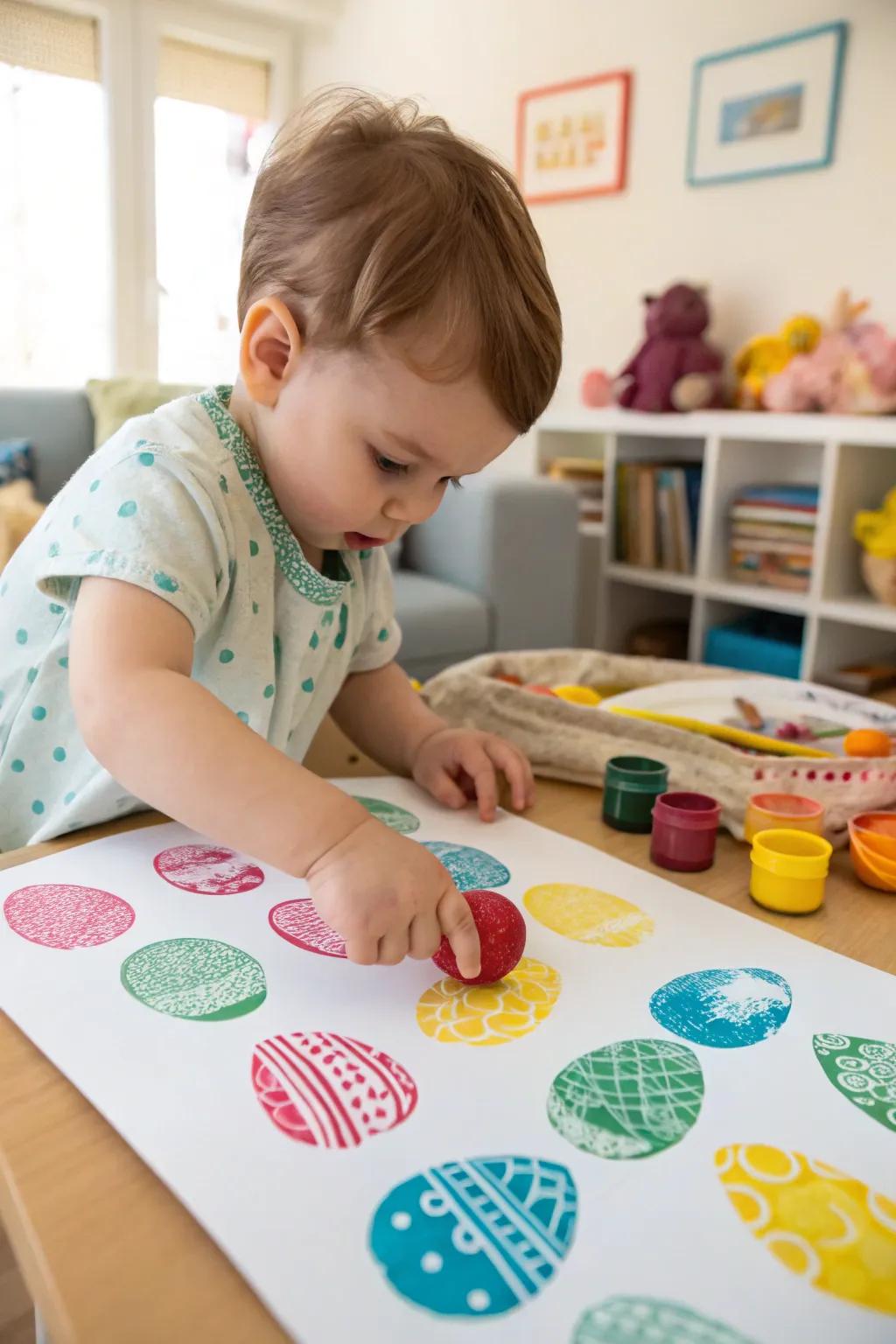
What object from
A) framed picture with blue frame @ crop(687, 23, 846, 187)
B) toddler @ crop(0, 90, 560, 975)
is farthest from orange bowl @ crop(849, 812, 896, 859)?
framed picture with blue frame @ crop(687, 23, 846, 187)

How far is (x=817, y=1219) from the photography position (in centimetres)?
34

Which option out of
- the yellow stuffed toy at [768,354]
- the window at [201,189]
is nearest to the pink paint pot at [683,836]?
the yellow stuffed toy at [768,354]

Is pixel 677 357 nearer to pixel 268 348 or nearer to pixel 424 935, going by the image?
pixel 268 348

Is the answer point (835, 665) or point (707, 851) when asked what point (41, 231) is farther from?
point (707, 851)

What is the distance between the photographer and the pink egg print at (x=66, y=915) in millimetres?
502

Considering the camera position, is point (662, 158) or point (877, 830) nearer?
point (877, 830)

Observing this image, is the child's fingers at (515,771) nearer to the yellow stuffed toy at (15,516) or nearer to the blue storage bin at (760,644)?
the yellow stuffed toy at (15,516)

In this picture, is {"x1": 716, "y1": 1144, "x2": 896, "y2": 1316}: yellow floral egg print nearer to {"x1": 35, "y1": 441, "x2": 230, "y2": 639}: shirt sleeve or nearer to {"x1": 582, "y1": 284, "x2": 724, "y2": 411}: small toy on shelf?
{"x1": 35, "y1": 441, "x2": 230, "y2": 639}: shirt sleeve

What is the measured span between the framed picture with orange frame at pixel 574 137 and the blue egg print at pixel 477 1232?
2.85 m

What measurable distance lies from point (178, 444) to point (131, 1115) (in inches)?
15.9

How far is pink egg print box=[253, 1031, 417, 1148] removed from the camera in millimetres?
375

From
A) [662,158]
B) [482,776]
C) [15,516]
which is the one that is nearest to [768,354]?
[662,158]

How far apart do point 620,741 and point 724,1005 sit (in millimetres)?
335

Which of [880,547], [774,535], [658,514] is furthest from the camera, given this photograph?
[658,514]
